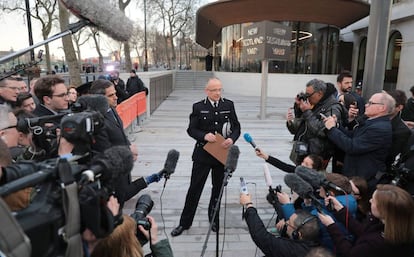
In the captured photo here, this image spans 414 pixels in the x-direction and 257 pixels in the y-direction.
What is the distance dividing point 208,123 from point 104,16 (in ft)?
6.99

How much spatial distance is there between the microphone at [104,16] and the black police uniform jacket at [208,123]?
1732 millimetres

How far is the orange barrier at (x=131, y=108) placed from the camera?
301 inches

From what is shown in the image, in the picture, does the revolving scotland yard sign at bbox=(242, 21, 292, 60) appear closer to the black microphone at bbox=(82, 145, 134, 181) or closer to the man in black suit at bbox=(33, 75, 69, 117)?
the man in black suit at bbox=(33, 75, 69, 117)

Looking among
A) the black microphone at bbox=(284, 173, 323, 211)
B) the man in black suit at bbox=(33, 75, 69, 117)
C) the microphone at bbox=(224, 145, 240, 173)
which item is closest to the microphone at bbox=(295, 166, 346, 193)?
the black microphone at bbox=(284, 173, 323, 211)

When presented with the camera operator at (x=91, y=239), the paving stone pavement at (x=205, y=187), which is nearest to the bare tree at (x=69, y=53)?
the paving stone pavement at (x=205, y=187)

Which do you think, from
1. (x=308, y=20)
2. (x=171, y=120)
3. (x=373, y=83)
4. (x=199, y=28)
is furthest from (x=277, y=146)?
(x=199, y=28)

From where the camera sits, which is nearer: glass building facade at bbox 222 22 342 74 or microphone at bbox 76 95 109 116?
microphone at bbox 76 95 109 116

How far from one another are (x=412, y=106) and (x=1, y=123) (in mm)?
6059

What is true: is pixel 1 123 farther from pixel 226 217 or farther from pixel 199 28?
pixel 199 28

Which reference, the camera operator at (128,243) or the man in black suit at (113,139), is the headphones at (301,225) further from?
the man in black suit at (113,139)

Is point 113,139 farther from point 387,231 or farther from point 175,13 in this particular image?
point 175,13

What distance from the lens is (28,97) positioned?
367cm

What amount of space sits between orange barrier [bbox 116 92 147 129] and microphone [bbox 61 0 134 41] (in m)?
4.88

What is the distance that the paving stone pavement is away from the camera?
3.85 meters
